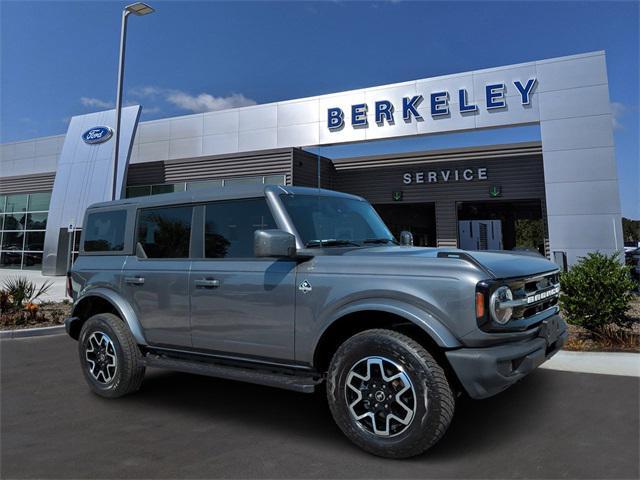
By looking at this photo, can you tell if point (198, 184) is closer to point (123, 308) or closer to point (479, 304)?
point (123, 308)

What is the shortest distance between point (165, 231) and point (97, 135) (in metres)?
19.6

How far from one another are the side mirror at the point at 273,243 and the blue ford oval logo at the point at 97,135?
20.6 meters

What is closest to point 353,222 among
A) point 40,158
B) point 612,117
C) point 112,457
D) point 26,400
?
point 112,457

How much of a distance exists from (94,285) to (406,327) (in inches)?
134

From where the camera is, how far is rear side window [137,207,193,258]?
4.34m

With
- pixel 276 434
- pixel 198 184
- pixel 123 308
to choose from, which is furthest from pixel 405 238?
pixel 198 184

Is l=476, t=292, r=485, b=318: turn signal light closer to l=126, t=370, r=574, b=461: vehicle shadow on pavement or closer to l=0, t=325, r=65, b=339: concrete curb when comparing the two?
l=126, t=370, r=574, b=461: vehicle shadow on pavement

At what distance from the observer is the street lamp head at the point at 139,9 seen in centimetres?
1277

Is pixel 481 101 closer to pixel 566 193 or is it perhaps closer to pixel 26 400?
pixel 566 193

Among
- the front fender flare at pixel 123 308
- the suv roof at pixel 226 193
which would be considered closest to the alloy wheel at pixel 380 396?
the suv roof at pixel 226 193

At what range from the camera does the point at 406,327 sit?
10.9 feet

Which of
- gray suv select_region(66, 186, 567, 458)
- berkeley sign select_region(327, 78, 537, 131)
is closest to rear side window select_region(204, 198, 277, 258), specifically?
gray suv select_region(66, 186, 567, 458)

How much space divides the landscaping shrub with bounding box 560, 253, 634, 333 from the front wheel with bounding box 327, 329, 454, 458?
4603mm

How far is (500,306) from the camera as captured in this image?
2926mm
